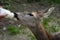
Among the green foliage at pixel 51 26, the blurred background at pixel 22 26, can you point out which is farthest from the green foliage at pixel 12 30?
the green foliage at pixel 51 26

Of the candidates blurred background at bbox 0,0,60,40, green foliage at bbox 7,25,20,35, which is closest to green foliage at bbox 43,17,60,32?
blurred background at bbox 0,0,60,40

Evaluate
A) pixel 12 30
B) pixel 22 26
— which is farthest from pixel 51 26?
pixel 12 30

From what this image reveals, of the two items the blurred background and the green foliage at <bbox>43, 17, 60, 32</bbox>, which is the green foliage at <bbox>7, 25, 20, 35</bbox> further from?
the green foliage at <bbox>43, 17, 60, 32</bbox>

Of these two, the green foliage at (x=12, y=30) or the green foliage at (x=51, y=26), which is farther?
the green foliage at (x=12, y=30)

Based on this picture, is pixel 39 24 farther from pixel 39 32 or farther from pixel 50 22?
pixel 50 22

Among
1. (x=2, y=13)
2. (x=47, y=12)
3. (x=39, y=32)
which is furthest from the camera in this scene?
(x=39, y=32)

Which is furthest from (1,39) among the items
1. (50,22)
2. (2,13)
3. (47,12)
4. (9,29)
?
(2,13)

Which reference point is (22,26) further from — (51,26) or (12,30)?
(51,26)

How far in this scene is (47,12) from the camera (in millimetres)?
2676

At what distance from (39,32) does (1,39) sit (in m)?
1.52

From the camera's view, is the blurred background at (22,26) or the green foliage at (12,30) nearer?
the blurred background at (22,26)

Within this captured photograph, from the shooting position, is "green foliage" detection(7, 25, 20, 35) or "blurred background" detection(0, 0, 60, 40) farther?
"green foliage" detection(7, 25, 20, 35)

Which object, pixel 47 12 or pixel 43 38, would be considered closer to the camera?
pixel 47 12

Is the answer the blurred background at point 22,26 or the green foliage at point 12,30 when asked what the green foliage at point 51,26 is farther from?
the green foliage at point 12,30
